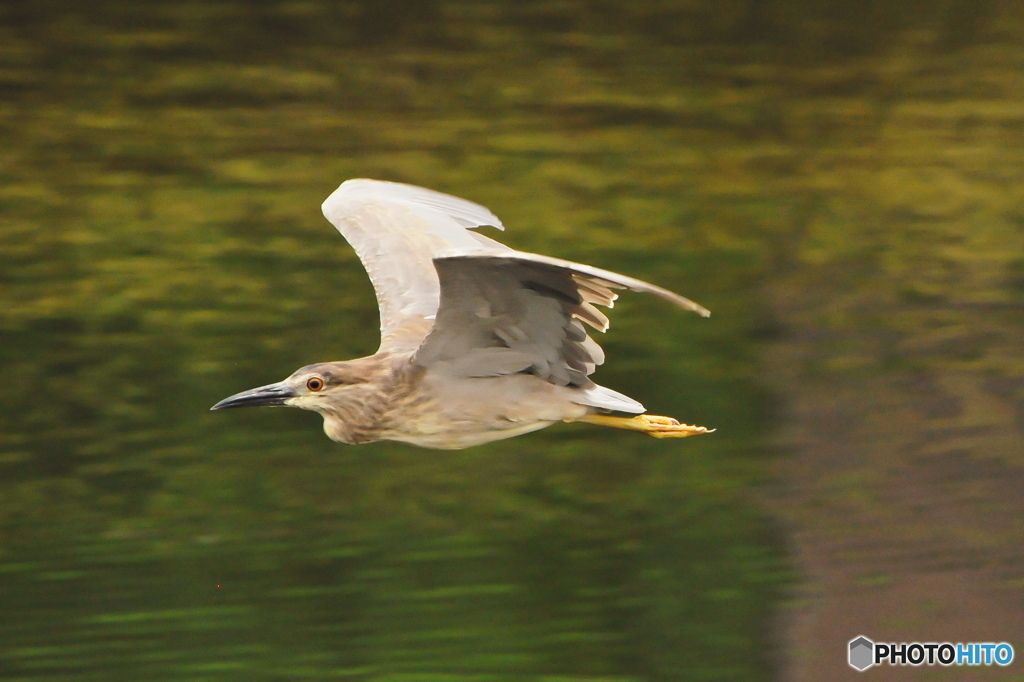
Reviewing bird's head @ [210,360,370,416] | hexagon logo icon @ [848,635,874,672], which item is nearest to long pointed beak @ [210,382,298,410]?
bird's head @ [210,360,370,416]

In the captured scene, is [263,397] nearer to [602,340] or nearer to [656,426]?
[656,426]

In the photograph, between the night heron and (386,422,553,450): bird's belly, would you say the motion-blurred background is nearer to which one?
(386,422,553,450): bird's belly

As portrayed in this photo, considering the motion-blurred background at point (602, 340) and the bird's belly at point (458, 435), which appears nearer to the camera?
the bird's belly at point (458, 435)

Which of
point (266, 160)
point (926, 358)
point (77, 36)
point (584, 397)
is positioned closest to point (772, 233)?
point (926, 358)

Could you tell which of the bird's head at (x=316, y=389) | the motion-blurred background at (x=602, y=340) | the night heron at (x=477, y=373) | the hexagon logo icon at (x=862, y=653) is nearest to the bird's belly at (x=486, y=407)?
the night heron at (x=477, y=373)

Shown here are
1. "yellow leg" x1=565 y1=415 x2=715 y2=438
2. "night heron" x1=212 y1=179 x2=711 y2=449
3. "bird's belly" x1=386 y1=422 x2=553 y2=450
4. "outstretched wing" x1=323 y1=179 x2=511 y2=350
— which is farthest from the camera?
"outstretched wing" x1=323 y1=179 x2=511 y2=350

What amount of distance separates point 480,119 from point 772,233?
11.2 ft

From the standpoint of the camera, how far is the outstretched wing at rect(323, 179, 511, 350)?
7.49 m

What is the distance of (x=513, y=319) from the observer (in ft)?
21.0

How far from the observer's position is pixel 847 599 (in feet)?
26.4

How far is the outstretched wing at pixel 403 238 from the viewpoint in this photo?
7492 millimetres

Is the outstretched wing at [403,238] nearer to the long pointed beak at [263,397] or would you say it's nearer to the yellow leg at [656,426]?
the long pointed beak at [263,397]

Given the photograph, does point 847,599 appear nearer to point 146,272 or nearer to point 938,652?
point 938,652

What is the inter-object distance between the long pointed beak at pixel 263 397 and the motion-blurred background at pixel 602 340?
4.82 feet
